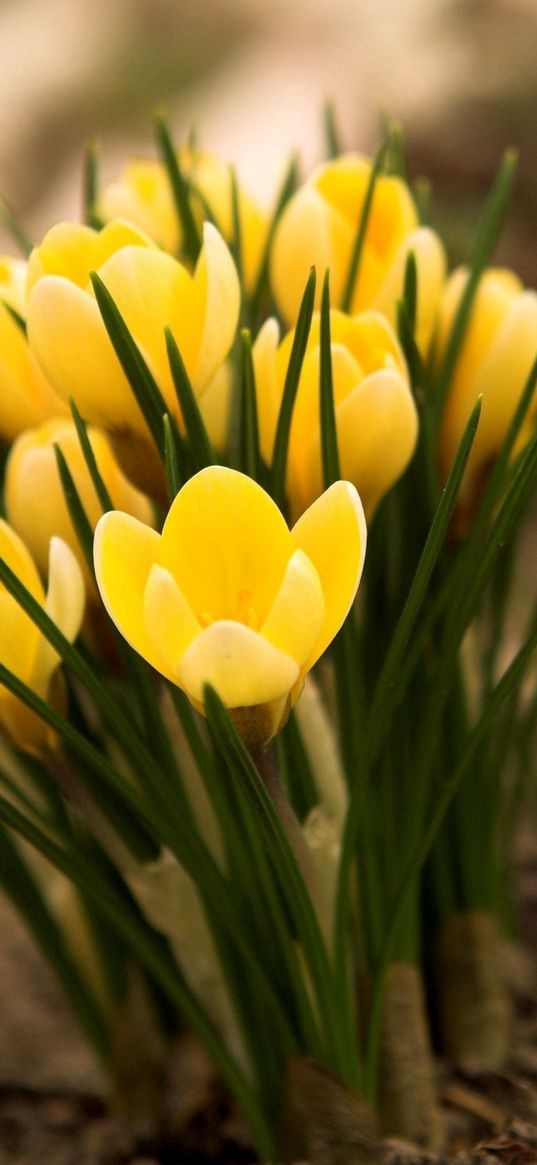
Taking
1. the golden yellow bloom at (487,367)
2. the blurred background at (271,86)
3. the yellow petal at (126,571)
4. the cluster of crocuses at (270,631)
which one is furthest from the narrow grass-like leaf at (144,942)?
the blurred background at (271,86)

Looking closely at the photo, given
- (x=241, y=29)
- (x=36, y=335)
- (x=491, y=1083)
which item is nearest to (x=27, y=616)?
(x=36, y=335)

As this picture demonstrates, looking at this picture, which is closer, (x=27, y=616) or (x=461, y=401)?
(x=27, y=616)

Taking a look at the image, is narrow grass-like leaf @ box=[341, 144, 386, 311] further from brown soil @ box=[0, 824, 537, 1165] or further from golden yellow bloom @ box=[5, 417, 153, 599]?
brown soil @ box=[0, 824, 537, 1165]

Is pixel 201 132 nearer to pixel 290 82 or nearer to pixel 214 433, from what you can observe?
pixel 290 82

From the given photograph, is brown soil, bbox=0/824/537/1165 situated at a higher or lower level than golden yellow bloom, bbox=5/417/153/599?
lower

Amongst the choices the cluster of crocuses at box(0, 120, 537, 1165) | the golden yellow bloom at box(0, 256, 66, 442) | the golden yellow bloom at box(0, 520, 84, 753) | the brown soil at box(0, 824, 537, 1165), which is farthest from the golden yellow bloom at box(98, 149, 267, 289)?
the brown soil at box(0, 824, 537, 1165)

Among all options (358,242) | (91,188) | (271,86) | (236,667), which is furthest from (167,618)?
(271,86)
